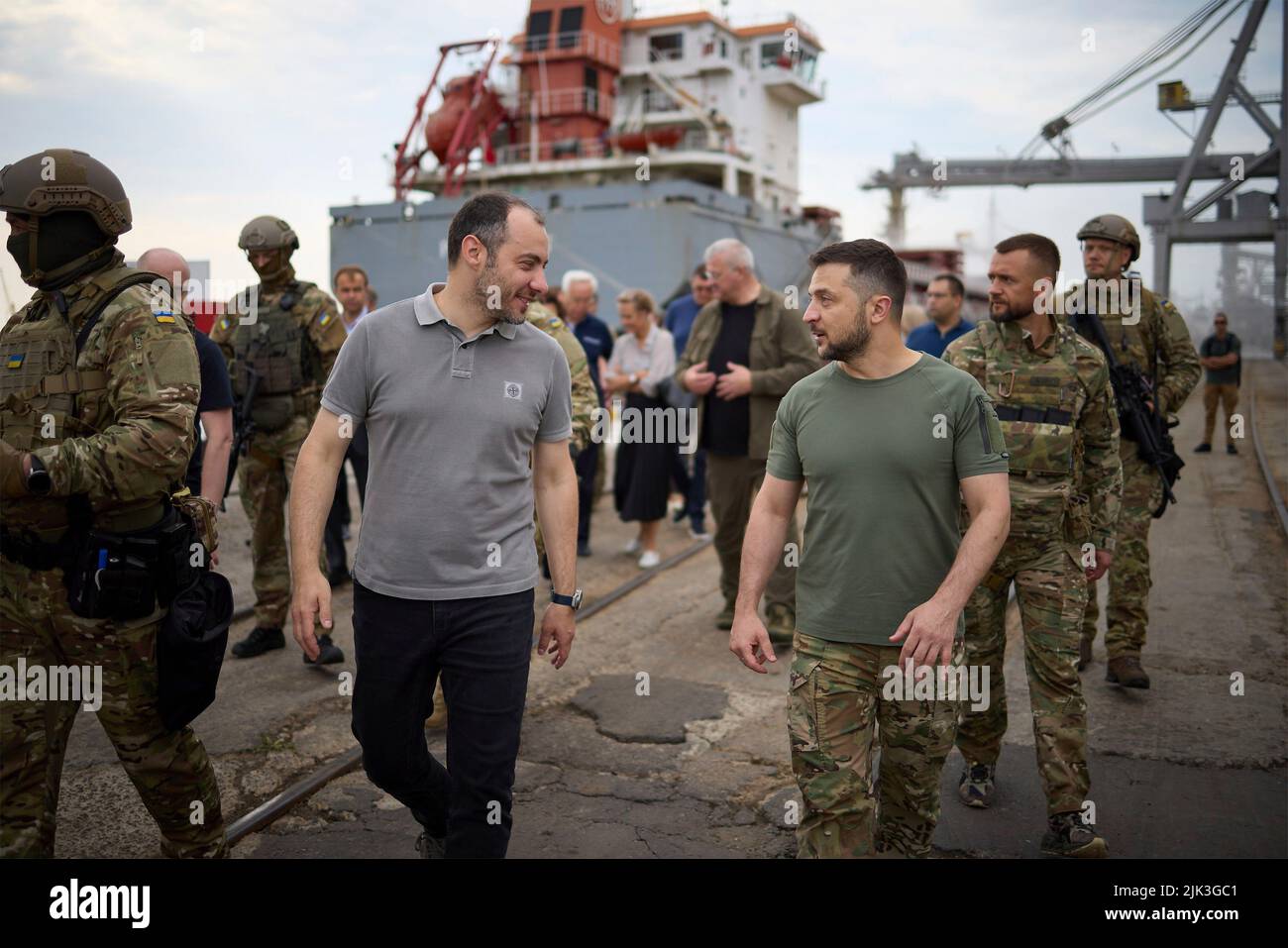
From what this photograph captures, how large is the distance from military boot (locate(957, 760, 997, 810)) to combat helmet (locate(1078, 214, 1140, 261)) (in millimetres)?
2536

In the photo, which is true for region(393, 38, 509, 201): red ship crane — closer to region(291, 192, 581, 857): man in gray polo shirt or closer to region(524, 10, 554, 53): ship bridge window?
region(524, 10, 554, 53): ship bridge window

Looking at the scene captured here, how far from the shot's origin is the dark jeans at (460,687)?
2.86m

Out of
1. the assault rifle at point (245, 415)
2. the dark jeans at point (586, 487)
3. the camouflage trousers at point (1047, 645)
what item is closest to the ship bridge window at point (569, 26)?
the dark jeans at point (586, 487)

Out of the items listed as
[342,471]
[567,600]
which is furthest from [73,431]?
[342,471]

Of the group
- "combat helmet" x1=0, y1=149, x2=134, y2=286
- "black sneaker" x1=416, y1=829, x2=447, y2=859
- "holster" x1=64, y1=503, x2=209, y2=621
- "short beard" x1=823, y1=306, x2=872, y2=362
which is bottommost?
"black sneaker" x1=416, y1=829, x2=447, y2=859

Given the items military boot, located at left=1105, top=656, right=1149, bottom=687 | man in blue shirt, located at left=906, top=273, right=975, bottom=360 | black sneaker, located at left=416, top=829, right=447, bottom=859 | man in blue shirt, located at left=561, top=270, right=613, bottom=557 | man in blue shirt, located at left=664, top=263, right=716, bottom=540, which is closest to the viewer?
black sneaker, located at left=416, top=829, right=447, bottom=859

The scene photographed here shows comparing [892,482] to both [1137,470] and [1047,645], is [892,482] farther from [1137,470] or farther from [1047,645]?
[1137,470]

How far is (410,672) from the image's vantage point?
115 inches

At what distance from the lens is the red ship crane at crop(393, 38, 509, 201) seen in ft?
94.3

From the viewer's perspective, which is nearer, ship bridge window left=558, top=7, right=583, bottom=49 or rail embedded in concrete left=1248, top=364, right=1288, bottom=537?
rail embedded in concrete left=1248, top=364, right=1288, bottom=537

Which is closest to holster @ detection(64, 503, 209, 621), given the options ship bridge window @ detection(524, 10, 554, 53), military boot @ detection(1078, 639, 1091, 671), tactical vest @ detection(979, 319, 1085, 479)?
tactical vest @ detection(979, 319, 1085, 479)

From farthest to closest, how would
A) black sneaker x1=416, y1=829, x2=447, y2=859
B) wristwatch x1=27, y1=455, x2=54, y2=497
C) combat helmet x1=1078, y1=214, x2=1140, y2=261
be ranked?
1. combat helmet x1=1078, y1=214, x2=1140, y2=261
2. black sneaker x1=416, y1=829, x2=447, y2=859
3. wristwatch x1=27, y1=455, x2=54, y2=497

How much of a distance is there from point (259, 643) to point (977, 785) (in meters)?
3.86

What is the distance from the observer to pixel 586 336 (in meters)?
8.97
